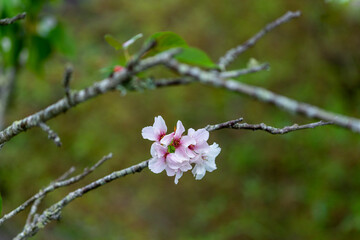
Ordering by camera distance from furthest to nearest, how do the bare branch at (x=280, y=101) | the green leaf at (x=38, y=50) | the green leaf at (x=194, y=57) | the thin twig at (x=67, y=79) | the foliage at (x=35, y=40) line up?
the green leaf at (x=38, y=50) < the foliage at (x=35, y=40) < the green leaf at (x=194, y=57) < the thin twig at (x=67, y=79) < the bare branch at (x=280, y=101)

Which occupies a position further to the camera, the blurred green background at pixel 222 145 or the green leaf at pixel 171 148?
the blurred green background at pixel 222 145

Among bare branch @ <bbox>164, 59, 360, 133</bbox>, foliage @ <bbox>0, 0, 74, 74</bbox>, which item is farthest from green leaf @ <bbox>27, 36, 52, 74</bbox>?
bare branch @ <bbox>164, 59, 360, 133</bbox>

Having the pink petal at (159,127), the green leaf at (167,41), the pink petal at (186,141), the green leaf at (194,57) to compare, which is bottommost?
the pink petal at (186,141)

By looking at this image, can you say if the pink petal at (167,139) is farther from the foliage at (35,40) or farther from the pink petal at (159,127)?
the foliage at (35,40)

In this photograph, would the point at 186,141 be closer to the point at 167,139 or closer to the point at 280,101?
the point at 167,139

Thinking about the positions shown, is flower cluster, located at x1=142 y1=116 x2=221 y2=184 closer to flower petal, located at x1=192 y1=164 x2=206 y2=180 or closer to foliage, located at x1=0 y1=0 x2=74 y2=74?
flower petal, located at x1=192 y1=164 x2=206 y2=180

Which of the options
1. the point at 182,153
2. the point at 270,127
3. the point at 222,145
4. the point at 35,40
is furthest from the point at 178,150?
the point at 222,145

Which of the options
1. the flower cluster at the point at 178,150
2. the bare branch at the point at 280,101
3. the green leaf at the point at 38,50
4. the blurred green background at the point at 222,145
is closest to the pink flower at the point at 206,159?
the flower cluster at the point at 178,150
